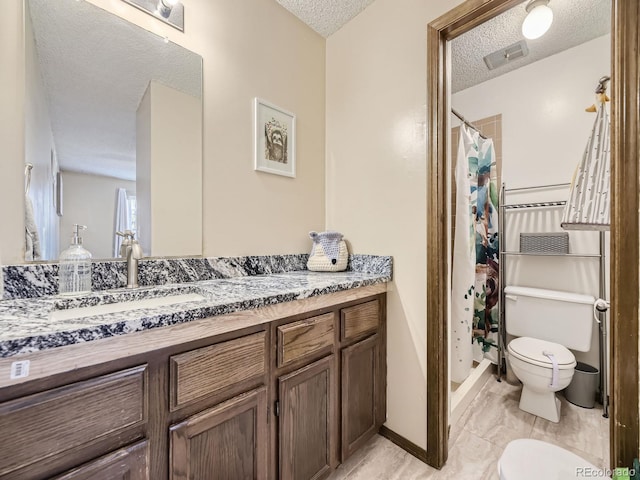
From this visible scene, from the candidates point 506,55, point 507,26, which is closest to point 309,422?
point 507,26

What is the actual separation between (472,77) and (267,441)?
9.75 ft

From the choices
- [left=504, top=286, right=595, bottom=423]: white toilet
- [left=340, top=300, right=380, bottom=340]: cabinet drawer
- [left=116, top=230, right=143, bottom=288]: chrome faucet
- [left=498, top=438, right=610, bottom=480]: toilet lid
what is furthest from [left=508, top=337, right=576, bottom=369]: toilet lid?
[left=116, top=230, right=143, bottom=288]: chrome faucet

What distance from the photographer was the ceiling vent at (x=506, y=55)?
2.00 m

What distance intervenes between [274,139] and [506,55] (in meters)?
1.92

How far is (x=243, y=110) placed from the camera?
1498 millimetres

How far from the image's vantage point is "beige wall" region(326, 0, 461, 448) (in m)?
1.45

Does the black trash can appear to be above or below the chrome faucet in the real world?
below

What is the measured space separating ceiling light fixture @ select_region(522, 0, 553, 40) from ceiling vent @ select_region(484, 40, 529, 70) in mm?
471

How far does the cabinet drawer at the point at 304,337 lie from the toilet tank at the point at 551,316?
174cm

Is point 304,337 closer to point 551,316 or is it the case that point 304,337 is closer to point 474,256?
point 474,256

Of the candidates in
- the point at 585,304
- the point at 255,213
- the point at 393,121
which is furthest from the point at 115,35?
the point at 585,304

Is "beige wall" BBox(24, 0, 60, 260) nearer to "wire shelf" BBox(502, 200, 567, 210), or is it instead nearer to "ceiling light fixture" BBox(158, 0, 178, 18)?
"ceiling light fixture" BBox(158, 0, 178, 18)

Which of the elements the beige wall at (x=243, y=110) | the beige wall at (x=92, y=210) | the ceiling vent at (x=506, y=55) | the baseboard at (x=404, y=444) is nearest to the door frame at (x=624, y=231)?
the baseboard at (x=404, y=444)

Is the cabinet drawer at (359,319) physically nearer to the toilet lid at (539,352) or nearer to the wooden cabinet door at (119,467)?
the wooden cabinet door at (119,467)
